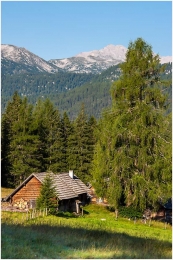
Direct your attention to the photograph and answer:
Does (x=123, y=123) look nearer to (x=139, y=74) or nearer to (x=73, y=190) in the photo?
(x=139, y=74)

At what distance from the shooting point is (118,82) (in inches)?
1326

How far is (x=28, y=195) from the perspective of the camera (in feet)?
143

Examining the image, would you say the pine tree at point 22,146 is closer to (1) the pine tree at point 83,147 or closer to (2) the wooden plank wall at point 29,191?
(2) the wooden plank wall at point 29,191

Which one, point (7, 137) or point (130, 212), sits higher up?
point (7, 137)

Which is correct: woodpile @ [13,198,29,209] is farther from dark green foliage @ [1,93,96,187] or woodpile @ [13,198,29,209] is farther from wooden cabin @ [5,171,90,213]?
dark green foliage @ [1,93,96,187]

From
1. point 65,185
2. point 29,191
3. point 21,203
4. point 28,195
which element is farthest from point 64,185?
point 21,203

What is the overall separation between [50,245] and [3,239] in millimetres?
1630

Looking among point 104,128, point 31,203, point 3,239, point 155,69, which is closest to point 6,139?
point 31,203

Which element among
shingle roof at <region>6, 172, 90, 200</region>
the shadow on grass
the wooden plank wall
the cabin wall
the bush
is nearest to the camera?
the shadow on grass

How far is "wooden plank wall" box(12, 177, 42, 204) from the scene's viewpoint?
4309 cm

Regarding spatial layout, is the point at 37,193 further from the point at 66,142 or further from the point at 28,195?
the point at 66,142

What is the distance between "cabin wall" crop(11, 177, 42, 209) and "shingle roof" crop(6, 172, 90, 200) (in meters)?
0.58

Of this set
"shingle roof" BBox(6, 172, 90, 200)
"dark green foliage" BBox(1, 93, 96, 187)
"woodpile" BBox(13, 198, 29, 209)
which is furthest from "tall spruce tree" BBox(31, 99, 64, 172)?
"woodpile" BBox(13, 198, 29, 209)

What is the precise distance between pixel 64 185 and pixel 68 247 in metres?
31.5
